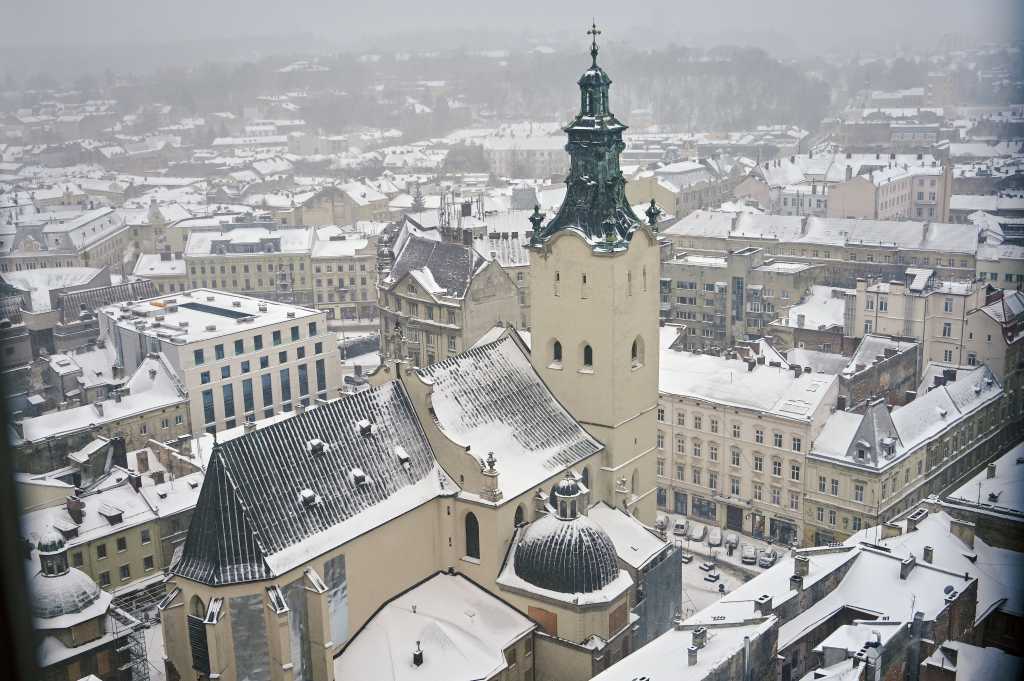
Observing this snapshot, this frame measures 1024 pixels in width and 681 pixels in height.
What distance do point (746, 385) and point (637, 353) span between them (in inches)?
542

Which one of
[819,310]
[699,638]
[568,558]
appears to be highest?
[819,310]

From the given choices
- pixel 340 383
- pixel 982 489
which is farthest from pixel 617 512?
pixel 340 383

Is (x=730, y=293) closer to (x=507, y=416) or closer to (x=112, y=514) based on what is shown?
(x=507, y=416)

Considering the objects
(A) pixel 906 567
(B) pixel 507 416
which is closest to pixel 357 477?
(B) pixel 507 416

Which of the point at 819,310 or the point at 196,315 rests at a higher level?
the point at 196,315

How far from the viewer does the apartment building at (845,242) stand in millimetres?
82062

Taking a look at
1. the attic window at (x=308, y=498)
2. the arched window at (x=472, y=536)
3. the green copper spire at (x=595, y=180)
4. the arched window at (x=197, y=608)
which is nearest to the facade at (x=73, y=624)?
the arched window at (x=197, y=608)

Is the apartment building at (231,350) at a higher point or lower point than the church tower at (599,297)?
lower

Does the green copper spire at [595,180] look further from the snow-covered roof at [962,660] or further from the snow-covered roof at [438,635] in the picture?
A: the snow-covered roof at [962,660]

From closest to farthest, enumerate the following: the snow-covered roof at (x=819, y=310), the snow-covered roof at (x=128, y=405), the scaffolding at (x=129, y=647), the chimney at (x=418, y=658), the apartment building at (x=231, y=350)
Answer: the chimney at (x=418, y=658)
the scaffolding at (x=129, y=647)
the snow-covered roof at (x=128, y=405)
the apartment building at (x=231, y=350)
the snow-covered roof at (x=819, y=310)

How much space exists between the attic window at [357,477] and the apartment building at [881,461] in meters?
23.8

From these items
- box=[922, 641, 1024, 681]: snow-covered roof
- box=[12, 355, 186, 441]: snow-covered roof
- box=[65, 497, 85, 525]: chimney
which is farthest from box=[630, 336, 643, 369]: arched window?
box=[12, 355, 186, 441]: snow-covered roof

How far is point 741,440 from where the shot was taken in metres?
50.8

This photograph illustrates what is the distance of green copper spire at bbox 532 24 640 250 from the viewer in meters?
38.2
